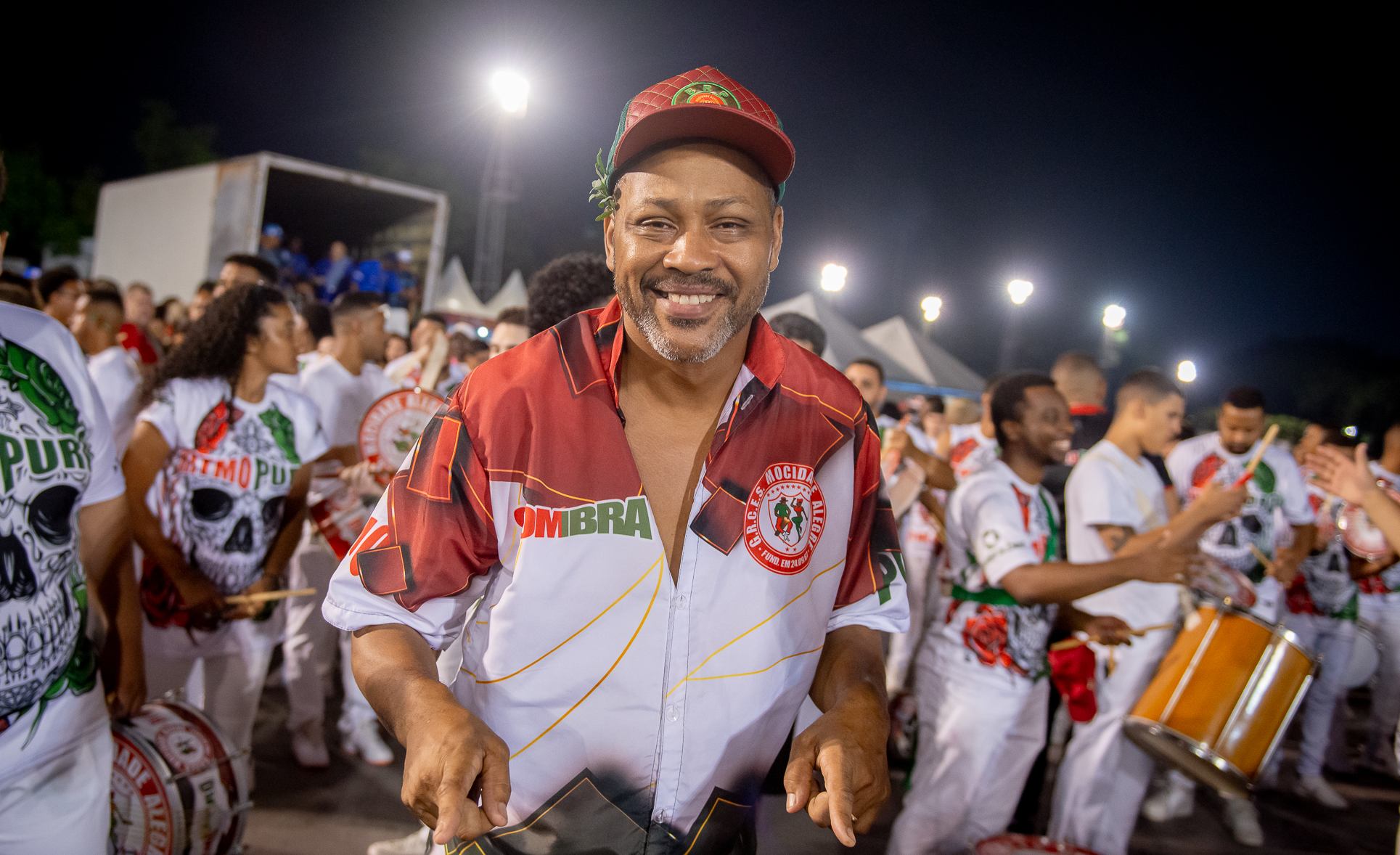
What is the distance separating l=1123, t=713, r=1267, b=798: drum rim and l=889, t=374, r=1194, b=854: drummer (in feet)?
1.41

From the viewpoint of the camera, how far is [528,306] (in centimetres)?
346

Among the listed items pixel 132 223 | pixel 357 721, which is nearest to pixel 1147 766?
pixel 357 721

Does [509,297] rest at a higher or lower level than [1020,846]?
higher

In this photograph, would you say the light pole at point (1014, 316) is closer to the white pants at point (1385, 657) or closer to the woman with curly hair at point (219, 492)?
the white pants at point (1385, 657)

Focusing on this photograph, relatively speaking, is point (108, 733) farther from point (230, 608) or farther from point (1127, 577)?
point (1127, 577)

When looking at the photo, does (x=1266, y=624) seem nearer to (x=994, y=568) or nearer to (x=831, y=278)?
(x=994, y=568)

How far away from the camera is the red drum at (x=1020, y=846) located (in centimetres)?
312

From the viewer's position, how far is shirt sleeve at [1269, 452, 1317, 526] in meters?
6.25

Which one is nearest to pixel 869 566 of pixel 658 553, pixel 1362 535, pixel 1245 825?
pixel 658 553

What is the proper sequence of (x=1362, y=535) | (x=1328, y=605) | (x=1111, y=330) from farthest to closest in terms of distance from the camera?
1. (x=1111, y=330)
2. (x=1328, y=605)
3. (x=1362, y=535)

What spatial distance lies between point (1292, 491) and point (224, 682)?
6.63m

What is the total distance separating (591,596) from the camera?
1628mm

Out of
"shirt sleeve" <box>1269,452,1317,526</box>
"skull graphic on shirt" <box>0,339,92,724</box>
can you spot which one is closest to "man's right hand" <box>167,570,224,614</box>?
"skull graphic on shirt" <box>0,339,92,724</box>

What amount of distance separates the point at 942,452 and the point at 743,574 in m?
7.00
